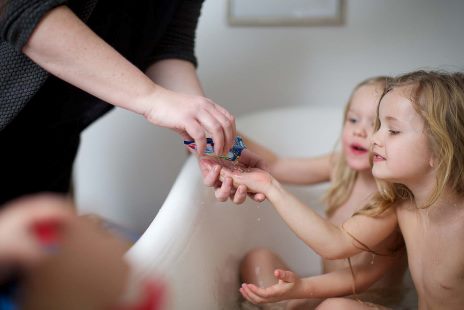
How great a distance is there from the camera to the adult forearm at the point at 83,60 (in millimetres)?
768

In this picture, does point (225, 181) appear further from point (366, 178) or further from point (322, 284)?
point (366, 178)

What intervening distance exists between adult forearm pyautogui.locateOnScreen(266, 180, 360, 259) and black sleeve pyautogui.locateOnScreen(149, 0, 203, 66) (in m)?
0.40

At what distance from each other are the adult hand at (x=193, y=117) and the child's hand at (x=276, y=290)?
29 centimetres

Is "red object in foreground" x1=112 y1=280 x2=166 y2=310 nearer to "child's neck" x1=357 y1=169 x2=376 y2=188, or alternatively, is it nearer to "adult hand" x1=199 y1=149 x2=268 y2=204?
"adult hand" x1=199 y1=149 x2=268 y2=204

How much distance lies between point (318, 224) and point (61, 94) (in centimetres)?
58

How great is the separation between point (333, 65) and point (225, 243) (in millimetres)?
848

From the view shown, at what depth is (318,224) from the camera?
3.25 ft

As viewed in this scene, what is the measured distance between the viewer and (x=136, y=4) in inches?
41.9

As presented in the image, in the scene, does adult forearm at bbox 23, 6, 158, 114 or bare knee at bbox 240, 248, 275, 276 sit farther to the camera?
bare knee at bbox 240, 248, 275, 276

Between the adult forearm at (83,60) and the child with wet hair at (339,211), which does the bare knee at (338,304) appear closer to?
the child with wet hair at (339,211)

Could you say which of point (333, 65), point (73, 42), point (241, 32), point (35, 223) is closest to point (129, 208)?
point (241, 32)

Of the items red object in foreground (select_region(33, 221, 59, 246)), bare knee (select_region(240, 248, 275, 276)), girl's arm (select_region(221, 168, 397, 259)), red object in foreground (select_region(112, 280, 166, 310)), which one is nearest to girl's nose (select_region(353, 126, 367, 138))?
girl's arm (select_region(221, 168, 397, 259))

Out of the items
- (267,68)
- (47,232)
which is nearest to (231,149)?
(47,232)

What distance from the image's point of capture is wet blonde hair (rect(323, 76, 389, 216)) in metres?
1.32
